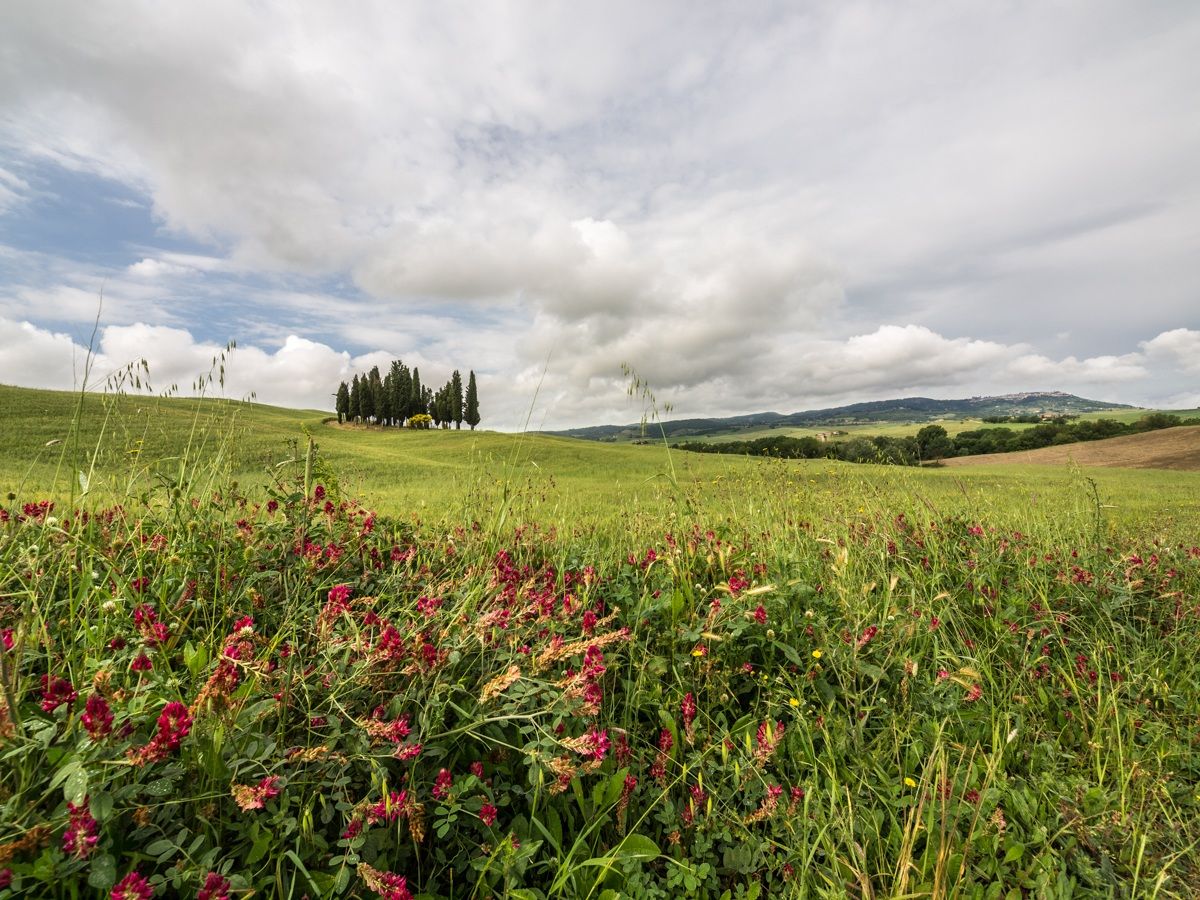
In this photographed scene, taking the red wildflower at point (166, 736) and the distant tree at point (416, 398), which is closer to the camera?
the red wildflower at point (166, 736)

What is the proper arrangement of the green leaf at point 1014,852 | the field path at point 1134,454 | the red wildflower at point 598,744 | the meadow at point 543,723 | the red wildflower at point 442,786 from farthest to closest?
the field path at point 1134,454, the green leaf at point 1014,852, the red wildflower at point 598,744, the red wildflower at point 442,786, the meadow at point 543,723

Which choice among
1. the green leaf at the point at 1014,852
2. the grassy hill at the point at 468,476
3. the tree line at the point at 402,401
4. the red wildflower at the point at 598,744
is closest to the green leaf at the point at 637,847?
the red wildflower at the point at 598,744

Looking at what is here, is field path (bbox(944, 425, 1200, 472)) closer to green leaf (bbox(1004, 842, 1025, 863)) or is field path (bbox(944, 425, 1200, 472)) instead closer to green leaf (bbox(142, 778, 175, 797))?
green leaf (bbox(1004, 842, 1025, 863))

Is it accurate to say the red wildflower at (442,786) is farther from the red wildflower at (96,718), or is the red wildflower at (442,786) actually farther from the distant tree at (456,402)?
the distant tree at (456,402)

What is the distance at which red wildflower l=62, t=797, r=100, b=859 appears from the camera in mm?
1376

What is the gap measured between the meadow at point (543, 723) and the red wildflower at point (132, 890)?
0.5 inches

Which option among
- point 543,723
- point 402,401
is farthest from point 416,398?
point 543,723

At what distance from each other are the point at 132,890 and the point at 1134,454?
64.0 m

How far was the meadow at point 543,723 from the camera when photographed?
169 centimetres

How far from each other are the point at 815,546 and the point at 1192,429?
228ft

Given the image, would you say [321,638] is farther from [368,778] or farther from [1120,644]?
[1120,644]

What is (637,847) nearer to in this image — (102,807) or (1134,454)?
(102,807)

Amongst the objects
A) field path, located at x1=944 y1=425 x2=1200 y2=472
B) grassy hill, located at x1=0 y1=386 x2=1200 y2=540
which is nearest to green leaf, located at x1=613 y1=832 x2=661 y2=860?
grassy hill, located at x1=0 y1=386 x2=1200 y2=540

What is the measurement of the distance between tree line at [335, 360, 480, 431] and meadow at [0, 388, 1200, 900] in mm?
74479
